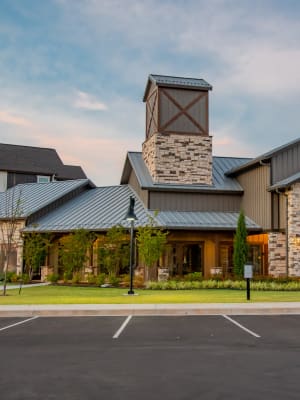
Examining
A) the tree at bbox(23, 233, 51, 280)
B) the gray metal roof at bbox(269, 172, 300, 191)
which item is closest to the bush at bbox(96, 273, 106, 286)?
the tree at bbox(23, 233, 51, 280)

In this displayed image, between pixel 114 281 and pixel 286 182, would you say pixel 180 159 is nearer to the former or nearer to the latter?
pixel 286 182

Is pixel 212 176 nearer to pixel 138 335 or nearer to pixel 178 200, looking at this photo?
pixel 178 200

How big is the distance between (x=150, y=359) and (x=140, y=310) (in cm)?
656

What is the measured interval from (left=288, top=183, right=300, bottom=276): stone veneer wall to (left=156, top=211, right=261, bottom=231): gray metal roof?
8.18 feet

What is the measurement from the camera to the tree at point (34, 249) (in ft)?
90.8

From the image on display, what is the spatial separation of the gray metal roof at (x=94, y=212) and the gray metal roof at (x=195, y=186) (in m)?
1.47

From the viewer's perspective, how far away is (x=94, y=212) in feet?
99.0

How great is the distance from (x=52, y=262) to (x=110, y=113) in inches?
448

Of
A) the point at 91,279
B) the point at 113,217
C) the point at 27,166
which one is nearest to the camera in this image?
the point at 91,279

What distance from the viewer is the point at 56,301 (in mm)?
17516

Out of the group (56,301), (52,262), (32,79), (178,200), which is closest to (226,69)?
(178,200)

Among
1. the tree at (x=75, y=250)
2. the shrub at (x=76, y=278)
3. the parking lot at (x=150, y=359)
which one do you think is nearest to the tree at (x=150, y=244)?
the tree at (x=75, y=250)

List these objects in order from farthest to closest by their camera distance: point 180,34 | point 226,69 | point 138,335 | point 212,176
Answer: point 212,176 → point 226,69 → point 180,34 → point 138,335

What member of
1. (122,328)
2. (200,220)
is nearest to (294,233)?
(200,220)
